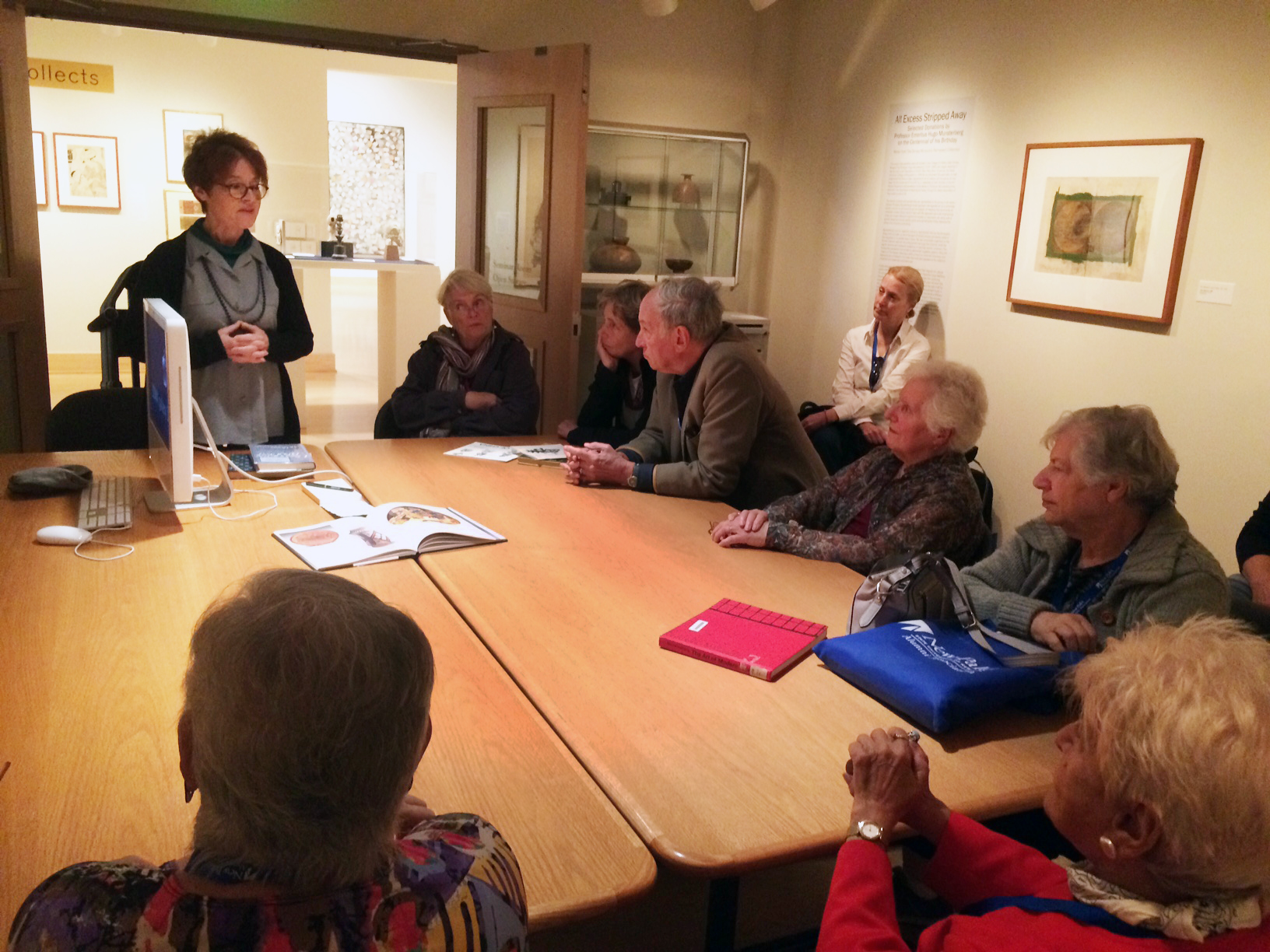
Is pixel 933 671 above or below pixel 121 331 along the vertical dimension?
below

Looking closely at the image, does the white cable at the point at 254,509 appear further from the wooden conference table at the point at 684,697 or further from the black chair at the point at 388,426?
the black chair at the point at 388,426

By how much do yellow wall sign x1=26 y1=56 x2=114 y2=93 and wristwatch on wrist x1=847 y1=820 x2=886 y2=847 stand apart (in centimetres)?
773

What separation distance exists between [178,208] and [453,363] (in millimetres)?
4844

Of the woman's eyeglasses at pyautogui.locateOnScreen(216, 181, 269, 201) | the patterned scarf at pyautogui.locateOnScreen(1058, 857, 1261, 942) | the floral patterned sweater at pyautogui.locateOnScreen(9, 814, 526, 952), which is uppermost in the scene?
the woman's eyeglasses at pyautogui.locateOnScreen(216, 181, 269, 201)

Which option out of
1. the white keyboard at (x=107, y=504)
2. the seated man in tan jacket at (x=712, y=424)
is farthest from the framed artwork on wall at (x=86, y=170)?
the seated man in tan jacket at (x=712, y=424)

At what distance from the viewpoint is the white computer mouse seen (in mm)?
2148

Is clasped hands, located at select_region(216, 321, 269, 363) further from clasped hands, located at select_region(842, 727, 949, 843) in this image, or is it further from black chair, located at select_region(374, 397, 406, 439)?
clasped hands, located at select_region(842, 727, 949, 843)

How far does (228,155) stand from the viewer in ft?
9.78

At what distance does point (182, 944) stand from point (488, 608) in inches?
46.7

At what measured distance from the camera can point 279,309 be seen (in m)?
3.24

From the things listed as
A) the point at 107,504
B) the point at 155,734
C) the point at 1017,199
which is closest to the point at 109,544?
the point at 107,504

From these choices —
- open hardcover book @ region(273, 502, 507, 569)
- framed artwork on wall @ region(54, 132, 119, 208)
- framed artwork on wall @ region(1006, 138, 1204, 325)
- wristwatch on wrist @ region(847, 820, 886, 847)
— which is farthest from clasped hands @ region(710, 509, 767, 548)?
framed artwork on wall @ region(54, 132, 119, 208)

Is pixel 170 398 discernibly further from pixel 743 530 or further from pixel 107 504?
pixel 743 530

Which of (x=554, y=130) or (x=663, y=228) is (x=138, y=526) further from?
(x=663, y=228)
